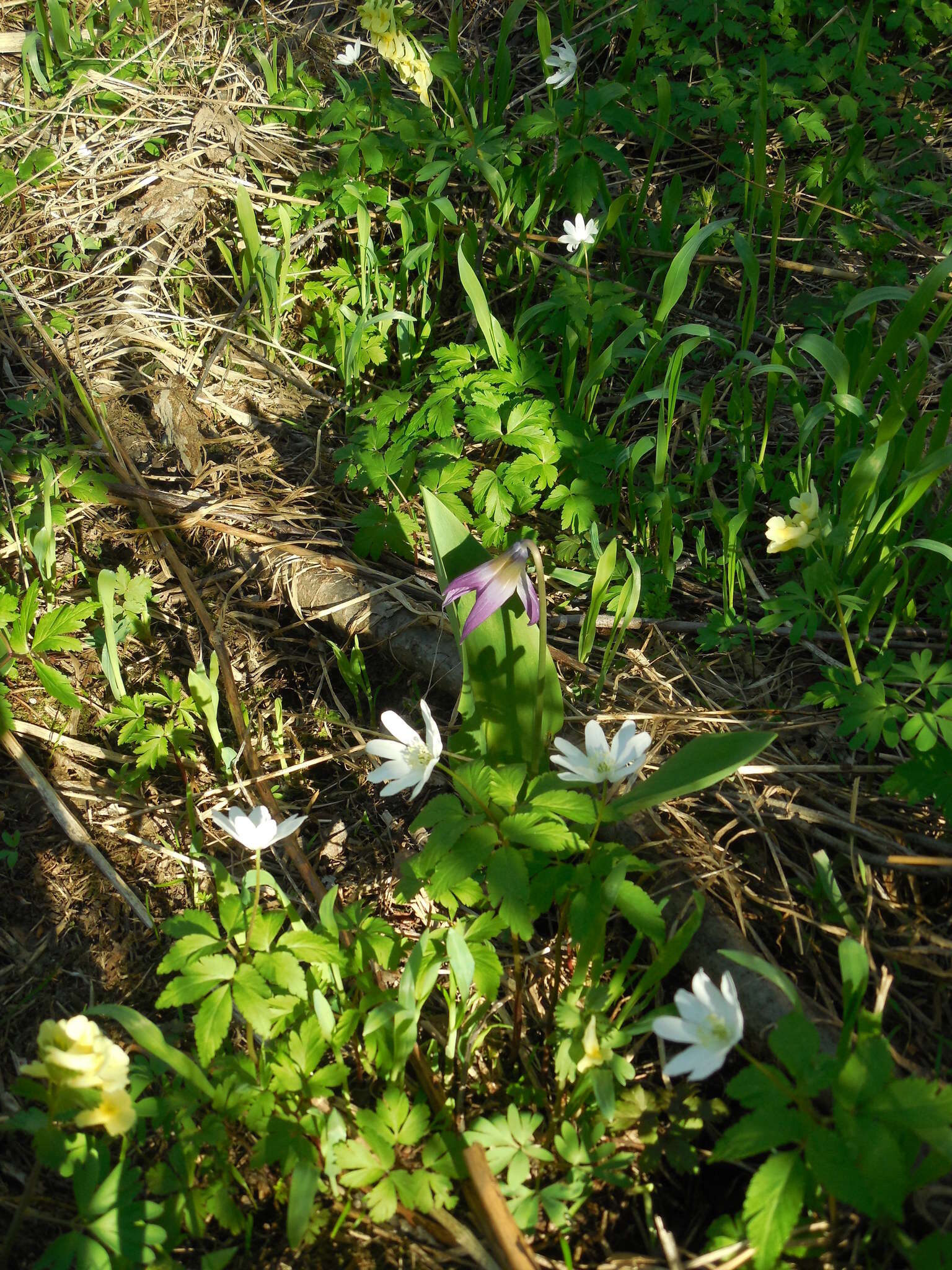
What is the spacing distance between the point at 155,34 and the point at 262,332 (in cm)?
164

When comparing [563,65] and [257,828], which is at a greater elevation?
[563,65]

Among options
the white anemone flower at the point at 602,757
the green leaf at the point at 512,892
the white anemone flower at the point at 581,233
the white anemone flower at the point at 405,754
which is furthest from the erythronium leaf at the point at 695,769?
the white anemone flower at the point at 581,233

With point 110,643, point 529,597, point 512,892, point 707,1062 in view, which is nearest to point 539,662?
point 529,597

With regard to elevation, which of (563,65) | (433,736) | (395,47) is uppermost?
(395,47)

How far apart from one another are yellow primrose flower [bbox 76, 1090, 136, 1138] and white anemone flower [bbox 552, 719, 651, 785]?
0.67 m

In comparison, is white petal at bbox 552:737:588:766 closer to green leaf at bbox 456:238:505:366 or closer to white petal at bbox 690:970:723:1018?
white petal at bbox 690:970:723:1018

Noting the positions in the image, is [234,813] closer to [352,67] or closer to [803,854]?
[803,854]

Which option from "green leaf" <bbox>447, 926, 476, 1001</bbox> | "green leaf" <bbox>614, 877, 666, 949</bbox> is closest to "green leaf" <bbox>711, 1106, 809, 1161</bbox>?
"green leaf" <bbox>614, 877, 666, 949</bbox>

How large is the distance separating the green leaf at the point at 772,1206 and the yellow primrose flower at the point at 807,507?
1.03 metres

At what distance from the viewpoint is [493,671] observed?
1.52 m

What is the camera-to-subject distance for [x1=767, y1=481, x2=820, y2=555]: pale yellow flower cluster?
159 centimetres

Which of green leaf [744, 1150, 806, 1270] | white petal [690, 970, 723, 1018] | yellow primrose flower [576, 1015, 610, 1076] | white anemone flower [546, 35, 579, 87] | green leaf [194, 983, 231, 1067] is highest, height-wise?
white anemone flower [546, 35, 579, 87]

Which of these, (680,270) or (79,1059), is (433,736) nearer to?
(79,1059)

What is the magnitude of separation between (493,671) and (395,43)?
1.76 metres
